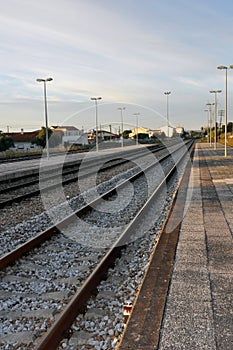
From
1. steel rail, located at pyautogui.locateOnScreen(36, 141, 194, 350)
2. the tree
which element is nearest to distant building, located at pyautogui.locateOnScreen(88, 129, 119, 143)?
the tree

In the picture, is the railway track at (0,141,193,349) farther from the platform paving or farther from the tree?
the tree

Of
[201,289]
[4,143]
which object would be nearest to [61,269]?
[201,289]

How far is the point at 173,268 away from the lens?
5.52 meters

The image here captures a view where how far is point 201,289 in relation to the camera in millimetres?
4723

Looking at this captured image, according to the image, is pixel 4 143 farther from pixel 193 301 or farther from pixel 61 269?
pixel 193 301

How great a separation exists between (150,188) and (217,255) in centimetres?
930

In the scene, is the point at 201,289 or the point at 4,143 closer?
the point at 201,289

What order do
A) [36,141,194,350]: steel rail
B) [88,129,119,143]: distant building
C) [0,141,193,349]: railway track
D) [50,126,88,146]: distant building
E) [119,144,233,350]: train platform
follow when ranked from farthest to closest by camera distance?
1. [88,129,119,143]: distant building
2. [50,126,88,146]: distant building
3. [0,141,193,349]: railway track
4. [36,141,194,350]: steel rail
5. [119,144,233,350]: train platform

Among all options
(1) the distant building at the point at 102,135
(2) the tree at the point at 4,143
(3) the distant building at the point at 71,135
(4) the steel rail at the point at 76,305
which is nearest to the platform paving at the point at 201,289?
(4) the steel rail at the point at 76,305

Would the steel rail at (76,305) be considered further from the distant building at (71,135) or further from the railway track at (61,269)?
the distant building at (71,135)

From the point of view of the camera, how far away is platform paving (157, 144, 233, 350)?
356 centimetres

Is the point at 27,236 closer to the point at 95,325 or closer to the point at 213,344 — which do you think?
the point at 95,325

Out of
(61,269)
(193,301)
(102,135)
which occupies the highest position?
(102,135)

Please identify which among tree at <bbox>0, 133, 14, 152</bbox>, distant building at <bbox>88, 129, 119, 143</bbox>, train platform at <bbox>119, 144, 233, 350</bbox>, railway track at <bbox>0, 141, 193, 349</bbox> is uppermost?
distant building at <bbox>88, 129, 119, 143</bbox>
